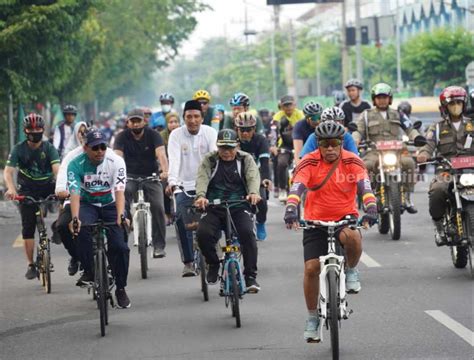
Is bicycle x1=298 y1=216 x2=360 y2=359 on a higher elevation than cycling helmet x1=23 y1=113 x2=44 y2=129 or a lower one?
lower

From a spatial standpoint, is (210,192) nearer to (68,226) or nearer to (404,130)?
(68,226)

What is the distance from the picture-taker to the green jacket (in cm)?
1197

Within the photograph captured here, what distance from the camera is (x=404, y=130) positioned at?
18.0 metres

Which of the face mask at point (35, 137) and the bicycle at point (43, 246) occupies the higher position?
the face mask at point (35, 137)

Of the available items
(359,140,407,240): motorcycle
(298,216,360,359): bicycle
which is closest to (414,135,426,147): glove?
(359,140,407,240): motorcycle

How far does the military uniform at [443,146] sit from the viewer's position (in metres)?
13.9

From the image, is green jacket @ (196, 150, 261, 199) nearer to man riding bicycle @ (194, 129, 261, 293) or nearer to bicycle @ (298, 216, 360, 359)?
man riding bicycle @ (194, 129, 261, 293)

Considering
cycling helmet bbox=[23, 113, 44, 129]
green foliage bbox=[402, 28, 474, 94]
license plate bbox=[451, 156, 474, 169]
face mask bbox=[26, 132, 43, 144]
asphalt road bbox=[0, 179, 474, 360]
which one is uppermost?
green foliage bbox=[402, 28, 474, 94]

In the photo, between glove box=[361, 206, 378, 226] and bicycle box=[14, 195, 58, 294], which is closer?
glove box=[361, 206, 378, 226]

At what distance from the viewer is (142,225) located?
47.6 feet

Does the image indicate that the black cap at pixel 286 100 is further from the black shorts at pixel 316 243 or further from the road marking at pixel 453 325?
the black shorts at pixel 316 243

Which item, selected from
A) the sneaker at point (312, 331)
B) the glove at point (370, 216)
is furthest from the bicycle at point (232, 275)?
the glove at point (370, 216)

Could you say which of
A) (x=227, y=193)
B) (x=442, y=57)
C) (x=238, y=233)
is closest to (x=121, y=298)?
(x=238, y=233)

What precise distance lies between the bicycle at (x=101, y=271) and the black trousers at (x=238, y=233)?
804mm
